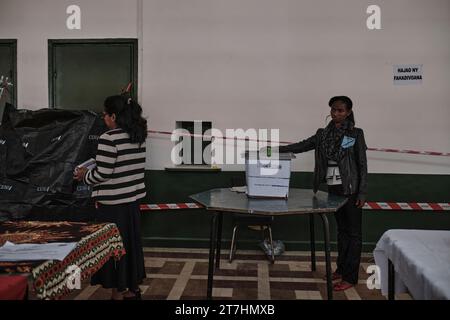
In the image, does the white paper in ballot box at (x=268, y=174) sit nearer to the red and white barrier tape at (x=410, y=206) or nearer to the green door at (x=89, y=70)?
the red and white barrier tape at (x=410, y=206)

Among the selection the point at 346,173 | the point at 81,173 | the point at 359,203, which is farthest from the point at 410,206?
the point at 81,173

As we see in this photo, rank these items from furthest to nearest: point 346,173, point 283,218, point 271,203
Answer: point 283,218 < point 346,173 < point 271,203

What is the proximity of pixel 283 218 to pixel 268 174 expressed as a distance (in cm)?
169

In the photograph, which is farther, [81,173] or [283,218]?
[283,218]

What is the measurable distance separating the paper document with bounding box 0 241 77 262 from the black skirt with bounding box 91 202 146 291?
116 centimetres

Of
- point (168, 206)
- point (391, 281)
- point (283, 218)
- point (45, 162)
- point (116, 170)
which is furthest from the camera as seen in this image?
point (168, 206)

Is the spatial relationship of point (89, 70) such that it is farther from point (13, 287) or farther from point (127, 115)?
point (13, 287)

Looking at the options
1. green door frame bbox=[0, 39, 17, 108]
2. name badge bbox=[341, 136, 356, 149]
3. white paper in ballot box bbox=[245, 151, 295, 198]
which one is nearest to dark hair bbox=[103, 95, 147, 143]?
white paper in ballot box bbox=[245, 151, 295, 198]

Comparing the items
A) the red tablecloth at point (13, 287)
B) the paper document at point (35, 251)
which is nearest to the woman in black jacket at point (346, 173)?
the paper document at point (35, 251)

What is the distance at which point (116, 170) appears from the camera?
2.83 meters

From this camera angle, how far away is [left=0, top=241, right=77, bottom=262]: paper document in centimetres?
152

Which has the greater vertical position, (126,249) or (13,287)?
(13,287)

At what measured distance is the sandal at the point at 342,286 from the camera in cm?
350

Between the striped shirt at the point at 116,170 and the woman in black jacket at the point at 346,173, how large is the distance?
1649 mm
